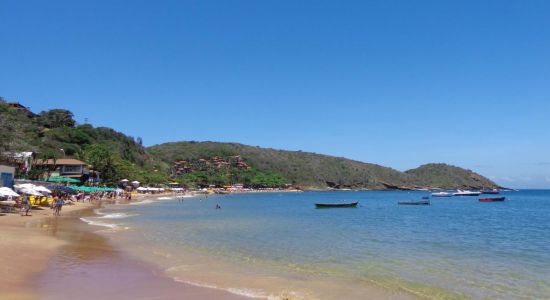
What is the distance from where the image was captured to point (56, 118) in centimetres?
11356

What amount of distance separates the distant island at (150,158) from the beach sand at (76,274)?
19.9 metres

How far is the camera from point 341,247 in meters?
20.2

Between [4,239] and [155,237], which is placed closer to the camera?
[4,239]

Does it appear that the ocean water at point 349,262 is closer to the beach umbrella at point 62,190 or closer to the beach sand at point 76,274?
the beach sand at point 76,274

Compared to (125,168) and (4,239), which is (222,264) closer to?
(4,239)

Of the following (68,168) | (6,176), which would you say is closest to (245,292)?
(6,176)

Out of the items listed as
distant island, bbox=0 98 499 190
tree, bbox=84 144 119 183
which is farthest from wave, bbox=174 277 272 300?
tree, bbox=84 144 119 183

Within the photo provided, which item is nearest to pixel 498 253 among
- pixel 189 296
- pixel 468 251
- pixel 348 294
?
pixel 468 251

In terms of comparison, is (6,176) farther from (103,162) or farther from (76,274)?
(103,162)

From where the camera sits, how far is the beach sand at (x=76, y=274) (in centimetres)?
997

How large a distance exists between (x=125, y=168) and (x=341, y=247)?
258ft

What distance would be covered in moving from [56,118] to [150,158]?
124 ft

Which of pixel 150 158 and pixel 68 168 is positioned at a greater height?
pixel 150 158

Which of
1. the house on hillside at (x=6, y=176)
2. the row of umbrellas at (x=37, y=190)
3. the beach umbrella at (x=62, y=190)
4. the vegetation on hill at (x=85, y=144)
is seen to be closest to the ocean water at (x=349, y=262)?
the row of umbrellas at (x=37, y=190)
